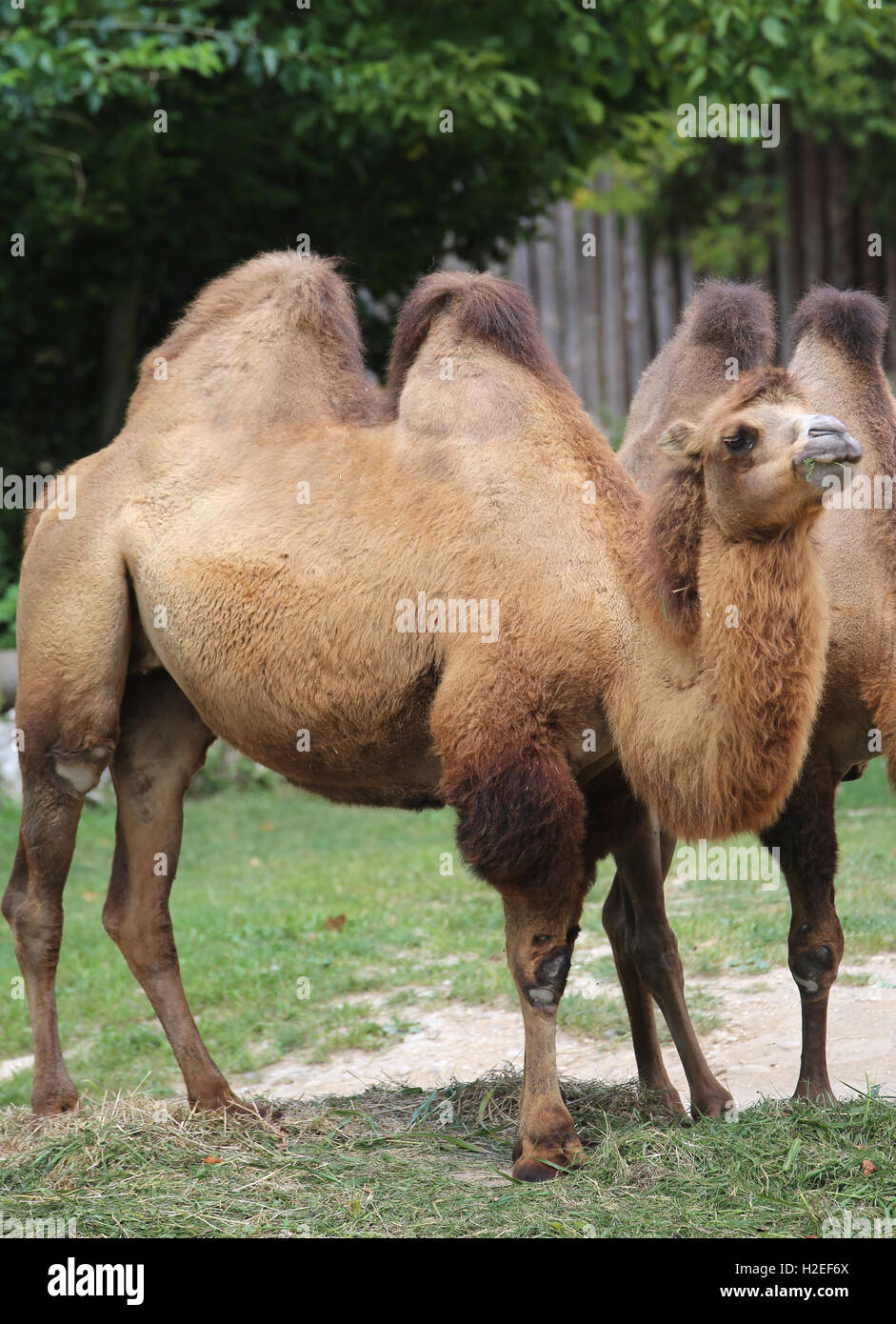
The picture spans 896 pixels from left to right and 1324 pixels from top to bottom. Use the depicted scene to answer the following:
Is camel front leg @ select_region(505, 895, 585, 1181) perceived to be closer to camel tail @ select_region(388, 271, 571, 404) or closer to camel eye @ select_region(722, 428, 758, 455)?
camel eye @ select_region(722, 428, 758, 455)

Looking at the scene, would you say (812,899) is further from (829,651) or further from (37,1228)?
(37,1228)

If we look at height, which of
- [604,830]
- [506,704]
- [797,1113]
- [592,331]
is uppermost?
[592,331]

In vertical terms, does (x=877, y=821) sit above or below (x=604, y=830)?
below

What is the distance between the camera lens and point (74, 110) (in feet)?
37.2

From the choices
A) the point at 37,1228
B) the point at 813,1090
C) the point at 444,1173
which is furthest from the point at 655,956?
the point at 37,1228

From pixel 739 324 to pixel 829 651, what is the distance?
4.16ft

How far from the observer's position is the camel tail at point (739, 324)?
16.7 ft

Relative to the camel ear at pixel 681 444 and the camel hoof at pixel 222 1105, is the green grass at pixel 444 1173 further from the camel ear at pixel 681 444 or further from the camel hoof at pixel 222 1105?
the camel ear at pixel 681 444

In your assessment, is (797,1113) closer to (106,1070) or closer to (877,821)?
(106,1070)

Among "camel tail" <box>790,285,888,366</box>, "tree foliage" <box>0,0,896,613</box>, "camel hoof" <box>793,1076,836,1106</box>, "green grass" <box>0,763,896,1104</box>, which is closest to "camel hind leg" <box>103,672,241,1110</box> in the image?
"green grass" <box>0,763,896,1104</box>

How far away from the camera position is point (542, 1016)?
4.32 m

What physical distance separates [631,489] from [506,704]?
818mm
